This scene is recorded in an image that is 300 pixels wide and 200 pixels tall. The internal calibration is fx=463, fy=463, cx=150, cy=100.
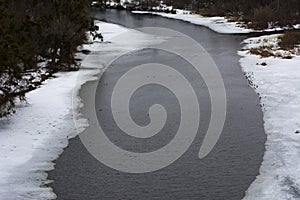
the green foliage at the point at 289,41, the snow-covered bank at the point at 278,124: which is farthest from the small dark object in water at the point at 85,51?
the green foliage at the point at 289,41

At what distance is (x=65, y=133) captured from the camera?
12.7 m

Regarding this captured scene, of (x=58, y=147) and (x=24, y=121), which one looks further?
(x=24, y=121)

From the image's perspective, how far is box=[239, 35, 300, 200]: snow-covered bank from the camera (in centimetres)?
906

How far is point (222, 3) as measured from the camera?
183ft

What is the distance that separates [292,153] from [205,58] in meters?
15.2

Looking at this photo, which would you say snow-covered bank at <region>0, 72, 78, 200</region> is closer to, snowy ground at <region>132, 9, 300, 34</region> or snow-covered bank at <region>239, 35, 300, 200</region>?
snow-covered bank at <region>239, 35, 300, 200</region>

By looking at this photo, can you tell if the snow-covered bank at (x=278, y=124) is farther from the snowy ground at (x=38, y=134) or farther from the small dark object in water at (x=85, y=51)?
the small dark object in water at (x=85, y=51)

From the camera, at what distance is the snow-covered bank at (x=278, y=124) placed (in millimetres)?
9062

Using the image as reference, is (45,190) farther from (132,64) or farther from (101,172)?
(132,64)

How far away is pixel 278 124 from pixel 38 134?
6642mm

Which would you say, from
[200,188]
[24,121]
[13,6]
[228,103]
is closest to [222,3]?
[13,6]

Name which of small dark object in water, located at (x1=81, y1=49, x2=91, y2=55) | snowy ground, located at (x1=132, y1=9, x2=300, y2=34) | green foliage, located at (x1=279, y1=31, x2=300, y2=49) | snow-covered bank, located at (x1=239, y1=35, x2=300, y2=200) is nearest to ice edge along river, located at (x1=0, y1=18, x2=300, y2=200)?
snow-covered bank, located at (x1=239, y1=35, x2=300, y2=200)

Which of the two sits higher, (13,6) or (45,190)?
(13,6)

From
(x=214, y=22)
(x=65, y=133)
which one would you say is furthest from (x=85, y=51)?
(x=214, y=22)
